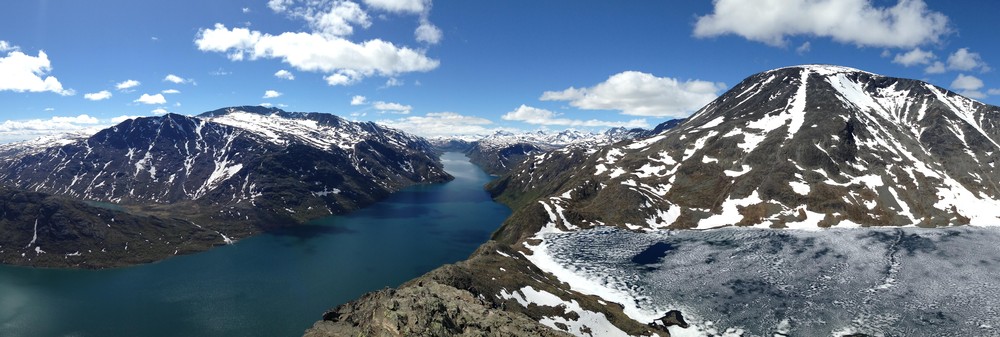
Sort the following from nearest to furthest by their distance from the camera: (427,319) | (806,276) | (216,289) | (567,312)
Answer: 1. (427,319)
2. (567,312)
3. (806,276)
4. (216,289)

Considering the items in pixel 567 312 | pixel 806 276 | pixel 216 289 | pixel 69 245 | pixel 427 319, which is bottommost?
pixel 216 289

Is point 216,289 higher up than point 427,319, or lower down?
lower down

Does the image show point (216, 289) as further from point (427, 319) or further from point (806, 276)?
point (806, 276)

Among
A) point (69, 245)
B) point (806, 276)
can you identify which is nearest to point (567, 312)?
point (806, 276)

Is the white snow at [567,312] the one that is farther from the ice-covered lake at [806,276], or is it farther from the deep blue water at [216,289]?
the deep blue water at [216,289]

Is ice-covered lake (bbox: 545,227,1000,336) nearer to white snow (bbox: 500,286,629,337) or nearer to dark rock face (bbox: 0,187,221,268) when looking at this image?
white snow (bbox: 500,286,629,337)

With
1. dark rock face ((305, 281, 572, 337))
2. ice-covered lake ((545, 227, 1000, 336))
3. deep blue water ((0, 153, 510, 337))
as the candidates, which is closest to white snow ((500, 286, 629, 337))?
ice-covered lake ((545, 227, 1000, 336))
